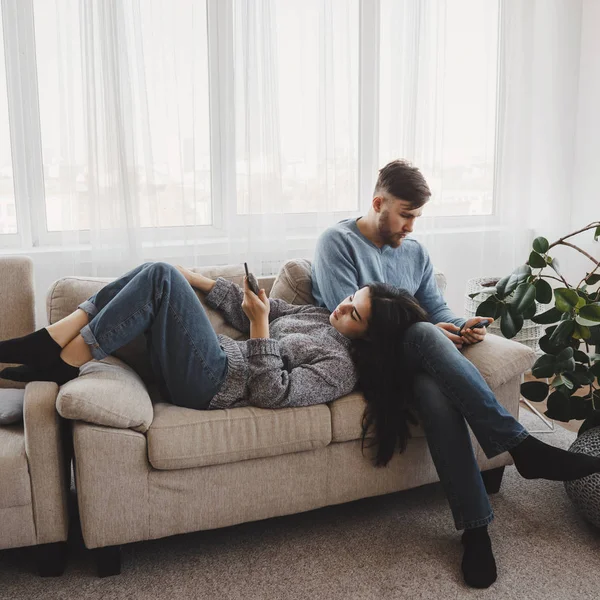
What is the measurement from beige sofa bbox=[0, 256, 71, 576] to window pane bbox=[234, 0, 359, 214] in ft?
5.02

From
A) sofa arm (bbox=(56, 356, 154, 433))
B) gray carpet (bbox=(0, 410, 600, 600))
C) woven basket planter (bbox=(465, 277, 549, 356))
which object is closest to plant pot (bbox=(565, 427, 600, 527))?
gray carpet (bbox=(0, 410, 600, 600))

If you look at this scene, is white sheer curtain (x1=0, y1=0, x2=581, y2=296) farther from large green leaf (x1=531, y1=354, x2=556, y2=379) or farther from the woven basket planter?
large green leaf (x1=531, y1=354, x2=556, y2=379)

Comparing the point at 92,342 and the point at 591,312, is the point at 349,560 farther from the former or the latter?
the point at 591,312

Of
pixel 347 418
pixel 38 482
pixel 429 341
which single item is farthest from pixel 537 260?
pixel 38 482

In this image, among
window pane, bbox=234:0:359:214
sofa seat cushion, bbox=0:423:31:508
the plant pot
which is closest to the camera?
sofa seat cushion, bbox=0:423:31:508

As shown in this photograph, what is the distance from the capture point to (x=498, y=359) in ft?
7.15

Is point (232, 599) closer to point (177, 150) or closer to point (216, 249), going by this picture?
point (216, 249)

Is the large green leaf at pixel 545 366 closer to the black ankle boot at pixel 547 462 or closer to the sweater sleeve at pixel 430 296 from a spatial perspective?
the sweater sleeve at pixel 430 296

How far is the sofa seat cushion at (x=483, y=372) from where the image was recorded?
78.8 inches

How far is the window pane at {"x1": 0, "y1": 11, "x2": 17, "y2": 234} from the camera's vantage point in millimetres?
2697

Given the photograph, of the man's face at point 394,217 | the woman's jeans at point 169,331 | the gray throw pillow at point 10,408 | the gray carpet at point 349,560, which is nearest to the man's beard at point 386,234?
the man's face at point 394,217

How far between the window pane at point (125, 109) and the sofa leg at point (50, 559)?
1364 millimetres

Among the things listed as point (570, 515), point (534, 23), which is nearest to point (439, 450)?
point (570, 515)

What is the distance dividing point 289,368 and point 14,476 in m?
0.80
